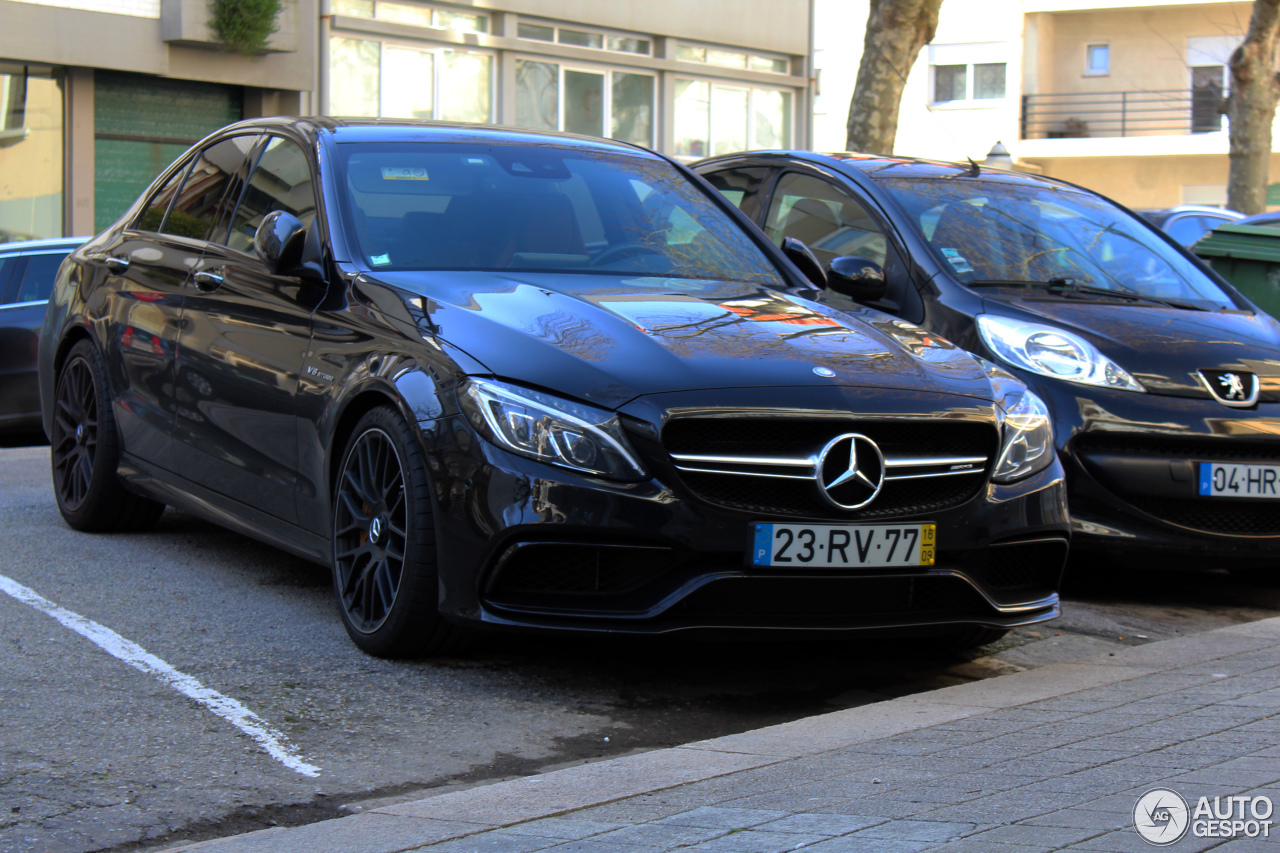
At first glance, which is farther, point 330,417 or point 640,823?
point 330,417

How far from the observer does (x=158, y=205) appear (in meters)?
6.67

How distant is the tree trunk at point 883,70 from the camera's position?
17.2m

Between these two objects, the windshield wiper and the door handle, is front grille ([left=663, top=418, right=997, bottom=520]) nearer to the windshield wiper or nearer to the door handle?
the door handle

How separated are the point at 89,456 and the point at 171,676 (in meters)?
2.43

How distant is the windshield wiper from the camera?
670 centimetres

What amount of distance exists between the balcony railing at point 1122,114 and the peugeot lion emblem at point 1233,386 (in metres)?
35.7

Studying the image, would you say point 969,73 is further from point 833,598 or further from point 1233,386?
point 833,598

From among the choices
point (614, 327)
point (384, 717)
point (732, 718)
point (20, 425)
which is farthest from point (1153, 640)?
point (20, 425)

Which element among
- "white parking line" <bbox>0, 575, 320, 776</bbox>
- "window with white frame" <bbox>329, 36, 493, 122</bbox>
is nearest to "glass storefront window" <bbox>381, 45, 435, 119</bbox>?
"window with white frame" <bbox>329, 36, 493, 122</bbox>

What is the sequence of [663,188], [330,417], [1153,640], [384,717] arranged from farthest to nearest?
[663,188]
[1153,640]
[330,417]
[384,717]

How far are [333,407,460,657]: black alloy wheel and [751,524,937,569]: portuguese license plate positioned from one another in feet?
2.96

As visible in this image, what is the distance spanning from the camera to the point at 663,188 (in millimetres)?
6008

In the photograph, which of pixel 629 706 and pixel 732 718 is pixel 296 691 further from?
pixel 732 718

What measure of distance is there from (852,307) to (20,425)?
→ 7119 millimetres
